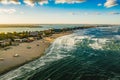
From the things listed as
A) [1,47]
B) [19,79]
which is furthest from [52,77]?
[1,47]

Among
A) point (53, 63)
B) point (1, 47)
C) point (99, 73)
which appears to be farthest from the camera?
point (1, 47)

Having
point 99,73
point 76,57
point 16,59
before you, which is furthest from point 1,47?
point 99,73

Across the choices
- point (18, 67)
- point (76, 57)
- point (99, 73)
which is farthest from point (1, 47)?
point (99, 73)

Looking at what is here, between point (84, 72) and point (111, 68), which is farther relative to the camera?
point (111, 68)

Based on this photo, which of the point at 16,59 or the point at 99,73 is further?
the point at 16,59

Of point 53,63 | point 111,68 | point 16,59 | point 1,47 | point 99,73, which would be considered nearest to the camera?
point 99,73

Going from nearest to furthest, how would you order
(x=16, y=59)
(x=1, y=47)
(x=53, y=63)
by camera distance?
(x=53, y=63)
(x=16, y=59)
(x=1, y=47)

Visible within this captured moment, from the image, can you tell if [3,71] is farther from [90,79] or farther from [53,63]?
[90,79]

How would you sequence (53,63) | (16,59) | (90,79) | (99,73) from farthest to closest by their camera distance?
(16,59)
(53,63)
(99,73)
(90,79)

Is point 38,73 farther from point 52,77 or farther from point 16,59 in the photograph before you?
point 16,59
